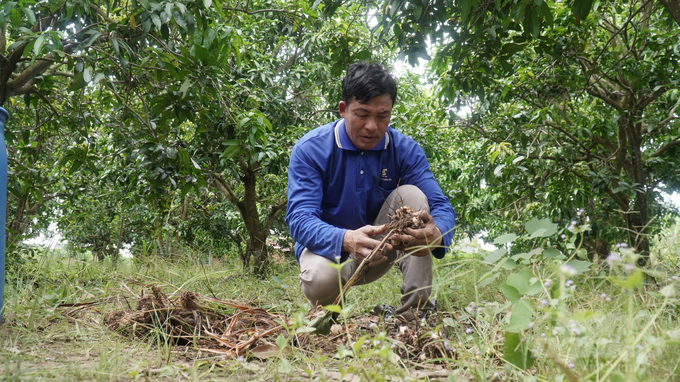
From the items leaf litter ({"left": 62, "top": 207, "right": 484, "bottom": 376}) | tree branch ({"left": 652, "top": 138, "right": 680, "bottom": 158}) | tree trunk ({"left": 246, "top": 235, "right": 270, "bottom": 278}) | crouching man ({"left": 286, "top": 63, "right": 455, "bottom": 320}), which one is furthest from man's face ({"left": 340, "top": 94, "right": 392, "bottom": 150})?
tree branch ({"left": 652, "top": 138, "right": 680, "bottom": 158})

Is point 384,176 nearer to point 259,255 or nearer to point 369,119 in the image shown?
point 369,119

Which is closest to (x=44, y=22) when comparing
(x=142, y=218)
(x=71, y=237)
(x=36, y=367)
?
(x=36, y=367)

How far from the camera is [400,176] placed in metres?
2.60

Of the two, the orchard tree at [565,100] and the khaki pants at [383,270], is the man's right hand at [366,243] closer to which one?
the khaki pants at [383,270]

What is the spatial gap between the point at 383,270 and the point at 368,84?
2.82 ft

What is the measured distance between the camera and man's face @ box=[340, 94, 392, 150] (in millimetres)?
2281

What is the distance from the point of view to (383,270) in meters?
2.44

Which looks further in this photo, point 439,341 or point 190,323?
point 190,323

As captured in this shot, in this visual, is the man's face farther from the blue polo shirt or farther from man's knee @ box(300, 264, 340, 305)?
man's knee @ box(300, 264, 340, 305)

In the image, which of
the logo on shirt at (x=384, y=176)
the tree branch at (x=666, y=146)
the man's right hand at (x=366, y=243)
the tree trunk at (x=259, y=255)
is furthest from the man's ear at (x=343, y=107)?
the tree branch at (x=666, y=146)

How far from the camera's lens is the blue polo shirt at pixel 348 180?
230 cm

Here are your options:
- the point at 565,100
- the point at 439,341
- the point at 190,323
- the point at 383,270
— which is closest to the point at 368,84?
the point at 383,270

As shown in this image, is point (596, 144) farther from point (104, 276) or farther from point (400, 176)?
point (104, 276)

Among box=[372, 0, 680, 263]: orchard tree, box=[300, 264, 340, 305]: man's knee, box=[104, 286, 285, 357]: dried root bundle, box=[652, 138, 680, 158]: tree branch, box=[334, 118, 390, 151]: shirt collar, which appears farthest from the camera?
box=[652, 138, 680, 158]: tree branch
